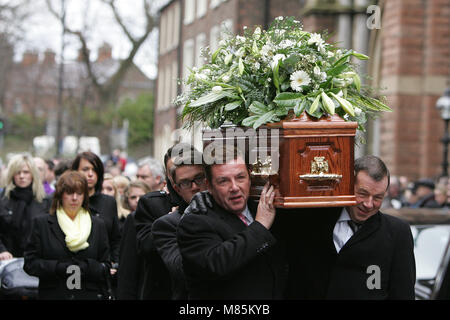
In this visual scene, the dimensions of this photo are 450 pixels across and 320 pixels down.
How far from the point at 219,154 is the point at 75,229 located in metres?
2.88

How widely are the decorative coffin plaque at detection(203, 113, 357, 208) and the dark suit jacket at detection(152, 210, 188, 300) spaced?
2.32 feet

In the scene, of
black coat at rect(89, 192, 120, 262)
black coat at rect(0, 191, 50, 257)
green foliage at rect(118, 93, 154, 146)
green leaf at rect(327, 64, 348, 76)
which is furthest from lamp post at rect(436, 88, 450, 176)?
green foliage at rect(118, 93, 154, 146)

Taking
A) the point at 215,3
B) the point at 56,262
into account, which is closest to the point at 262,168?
the point at 56,262

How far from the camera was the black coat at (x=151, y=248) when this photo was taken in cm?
502

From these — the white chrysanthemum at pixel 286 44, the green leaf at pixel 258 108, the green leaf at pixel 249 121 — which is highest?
the white chrysanthemum at pixel 286 44

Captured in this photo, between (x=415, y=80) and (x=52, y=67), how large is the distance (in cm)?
3877

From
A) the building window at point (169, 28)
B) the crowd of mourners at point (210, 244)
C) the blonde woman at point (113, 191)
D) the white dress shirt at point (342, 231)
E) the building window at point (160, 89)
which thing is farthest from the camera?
the building window at point (160, 89)

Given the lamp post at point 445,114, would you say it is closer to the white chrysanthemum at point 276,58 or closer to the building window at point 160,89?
the white chrysanthemum at point 276,58

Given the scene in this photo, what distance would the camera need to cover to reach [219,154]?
3.85 m

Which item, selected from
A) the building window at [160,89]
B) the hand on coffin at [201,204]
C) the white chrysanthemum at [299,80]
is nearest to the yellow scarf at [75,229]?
the hand on coffin at [201,204]

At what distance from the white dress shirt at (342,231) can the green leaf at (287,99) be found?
0.69 m

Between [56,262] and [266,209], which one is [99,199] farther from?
[266,209]
